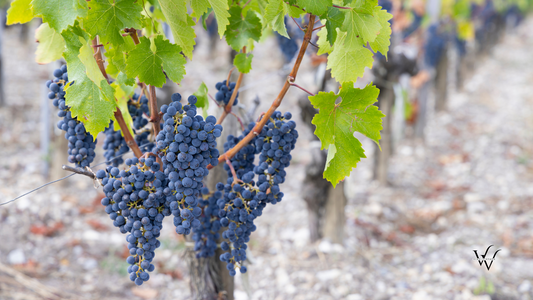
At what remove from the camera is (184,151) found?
1140 millimetres

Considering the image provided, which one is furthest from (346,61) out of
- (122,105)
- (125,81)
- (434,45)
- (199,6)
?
(434,45)

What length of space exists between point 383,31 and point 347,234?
2.90 meters

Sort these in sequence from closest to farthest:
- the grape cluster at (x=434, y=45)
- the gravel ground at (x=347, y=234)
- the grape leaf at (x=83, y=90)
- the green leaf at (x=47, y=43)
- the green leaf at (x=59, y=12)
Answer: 1. the green leaf at (x=59, y=12)
2. the grape leaf at (x=83, y=90)
3. the green leaf at (x=47, y=43)
4. the gravel ground at (x=347, y=234)
5. the grape cluster at (x=434, y=45)

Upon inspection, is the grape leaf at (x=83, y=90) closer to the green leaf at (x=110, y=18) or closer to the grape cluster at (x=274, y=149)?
the green leaf at (x=110, y=18)

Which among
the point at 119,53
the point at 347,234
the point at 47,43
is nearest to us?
the point at 119,53

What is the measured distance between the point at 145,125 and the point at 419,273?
270cm

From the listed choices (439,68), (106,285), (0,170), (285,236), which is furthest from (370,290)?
(439,68)

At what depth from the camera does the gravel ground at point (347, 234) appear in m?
2.97

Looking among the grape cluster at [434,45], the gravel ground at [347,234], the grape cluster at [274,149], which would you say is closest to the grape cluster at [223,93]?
the grape cluster at [274,149]

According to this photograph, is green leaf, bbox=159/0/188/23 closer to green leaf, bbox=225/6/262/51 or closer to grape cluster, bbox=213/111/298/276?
green leaf, bbox=225/6/262/51

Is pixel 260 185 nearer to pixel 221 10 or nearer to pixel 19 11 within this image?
pixel 221 10

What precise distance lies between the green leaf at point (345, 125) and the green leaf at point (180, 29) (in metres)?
0.43

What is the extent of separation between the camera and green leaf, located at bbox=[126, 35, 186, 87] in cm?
114

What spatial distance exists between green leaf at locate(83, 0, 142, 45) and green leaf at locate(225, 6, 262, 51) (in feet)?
1.24
